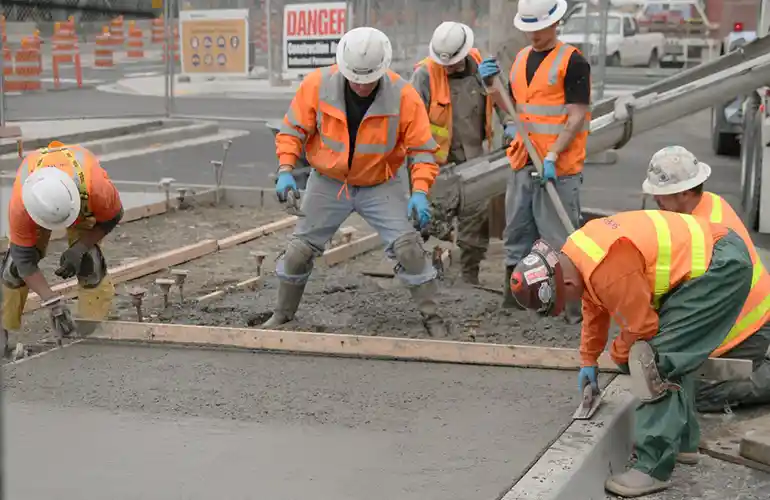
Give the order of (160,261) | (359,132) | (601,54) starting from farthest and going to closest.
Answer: (601,54) → (160,261) → (359,132)

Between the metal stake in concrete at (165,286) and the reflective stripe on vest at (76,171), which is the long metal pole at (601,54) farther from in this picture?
the reflective stripe on vest at (76,171)

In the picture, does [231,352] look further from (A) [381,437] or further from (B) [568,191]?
(B) [568,191]

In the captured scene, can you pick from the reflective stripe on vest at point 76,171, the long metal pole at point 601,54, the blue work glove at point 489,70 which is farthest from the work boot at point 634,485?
the long metal pole at point 601,54

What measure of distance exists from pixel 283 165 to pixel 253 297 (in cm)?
131

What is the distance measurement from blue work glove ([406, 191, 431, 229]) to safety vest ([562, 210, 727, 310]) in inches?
71.8

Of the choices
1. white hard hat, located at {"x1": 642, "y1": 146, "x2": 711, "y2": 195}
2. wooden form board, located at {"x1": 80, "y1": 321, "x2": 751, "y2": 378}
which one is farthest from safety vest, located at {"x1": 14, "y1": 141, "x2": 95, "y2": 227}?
white hard hat, located at {"x1": 642, "y1": 146, "x2": 711, "y2": 195}

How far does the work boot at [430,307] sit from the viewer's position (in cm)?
581

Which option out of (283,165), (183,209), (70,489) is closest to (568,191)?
(283,165)

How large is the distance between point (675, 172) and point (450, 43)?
8.28 ft

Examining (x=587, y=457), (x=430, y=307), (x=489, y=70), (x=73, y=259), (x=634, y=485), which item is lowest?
(x=634, y=485)

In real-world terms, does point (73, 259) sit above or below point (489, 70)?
below

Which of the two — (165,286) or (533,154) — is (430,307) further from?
(165,286)

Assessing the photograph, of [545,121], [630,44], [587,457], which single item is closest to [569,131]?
[545,121]

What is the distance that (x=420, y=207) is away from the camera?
224 inches
